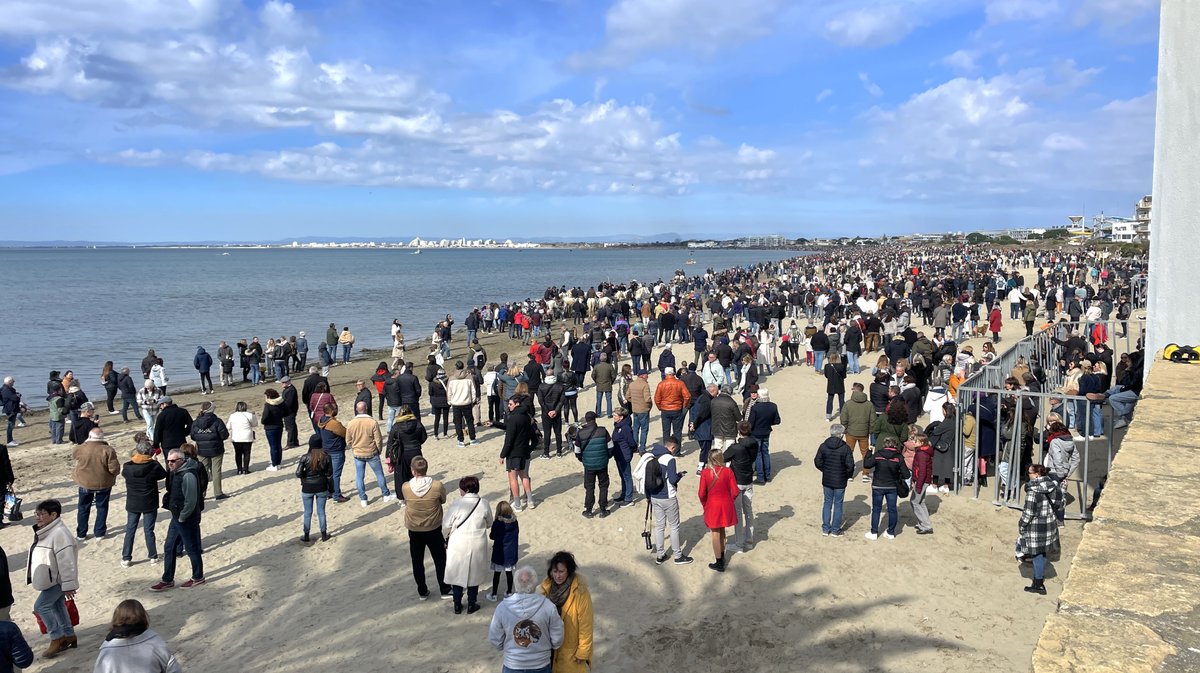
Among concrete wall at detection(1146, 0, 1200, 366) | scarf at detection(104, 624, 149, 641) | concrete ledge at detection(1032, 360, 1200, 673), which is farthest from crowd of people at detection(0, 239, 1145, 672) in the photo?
concrete ledge at detection(1032, 360, 1200, 673)

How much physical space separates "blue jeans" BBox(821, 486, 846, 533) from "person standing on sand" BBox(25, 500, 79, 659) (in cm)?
730

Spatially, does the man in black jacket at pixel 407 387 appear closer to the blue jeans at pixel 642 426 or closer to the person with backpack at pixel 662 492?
the blue jeans at pixel 642 426

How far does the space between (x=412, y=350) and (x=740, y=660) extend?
2479 centimetres

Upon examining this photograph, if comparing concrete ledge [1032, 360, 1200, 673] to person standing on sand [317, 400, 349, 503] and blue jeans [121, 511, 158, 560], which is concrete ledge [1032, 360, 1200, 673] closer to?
person standing on sand [317, 400, 349, 503]

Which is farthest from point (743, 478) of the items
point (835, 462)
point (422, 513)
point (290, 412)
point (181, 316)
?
point (181, 316)

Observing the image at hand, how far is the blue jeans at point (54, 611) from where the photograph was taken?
6.19 meters

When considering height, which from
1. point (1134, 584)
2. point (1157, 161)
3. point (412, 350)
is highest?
point (1157, 161)

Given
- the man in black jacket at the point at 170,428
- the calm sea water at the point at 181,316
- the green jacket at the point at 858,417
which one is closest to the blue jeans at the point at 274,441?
the man in black jacket at the point at 170,428

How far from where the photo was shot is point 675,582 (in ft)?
24.3

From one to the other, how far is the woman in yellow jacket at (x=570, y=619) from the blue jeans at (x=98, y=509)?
6.85 metres

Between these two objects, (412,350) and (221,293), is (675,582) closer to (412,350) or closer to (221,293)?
(412,350)

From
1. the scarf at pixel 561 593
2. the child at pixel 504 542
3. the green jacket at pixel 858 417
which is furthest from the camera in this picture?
the green jacket at pixel 858 417

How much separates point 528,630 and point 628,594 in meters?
2.85

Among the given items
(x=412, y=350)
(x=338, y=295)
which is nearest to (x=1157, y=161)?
(x=412, y=350)
